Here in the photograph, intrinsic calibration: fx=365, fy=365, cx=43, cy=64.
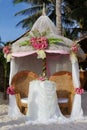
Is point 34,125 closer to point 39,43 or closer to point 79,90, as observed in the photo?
point 79,90

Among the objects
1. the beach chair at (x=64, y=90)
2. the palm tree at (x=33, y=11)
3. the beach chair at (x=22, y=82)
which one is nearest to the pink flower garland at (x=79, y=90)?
the beach chair at (x=64, y=90)

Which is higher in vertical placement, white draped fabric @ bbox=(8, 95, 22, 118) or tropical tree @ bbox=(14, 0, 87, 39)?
tropical tree @ bbox=(14, 0, 87, 39)

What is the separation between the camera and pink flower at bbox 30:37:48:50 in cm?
1056

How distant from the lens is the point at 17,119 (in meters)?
10.3

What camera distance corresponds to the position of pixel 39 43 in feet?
34.8

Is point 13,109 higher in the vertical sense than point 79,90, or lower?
lower

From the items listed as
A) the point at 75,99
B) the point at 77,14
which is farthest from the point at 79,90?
the point at 77,14

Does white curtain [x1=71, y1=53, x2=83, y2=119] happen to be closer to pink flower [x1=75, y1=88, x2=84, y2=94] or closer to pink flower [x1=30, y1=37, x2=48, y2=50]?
pink flower [x1=75, y1=88, x2=84, y2=94]

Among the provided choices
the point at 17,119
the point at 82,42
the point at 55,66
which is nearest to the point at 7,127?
the point at 17,119

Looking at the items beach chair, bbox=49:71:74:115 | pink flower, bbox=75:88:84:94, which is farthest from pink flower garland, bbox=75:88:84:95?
beach chair, bbox=49:71:74:115

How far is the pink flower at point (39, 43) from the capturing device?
10.6 metres

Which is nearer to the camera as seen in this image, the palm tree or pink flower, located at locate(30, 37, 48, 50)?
pink flower, located at locate(30, 37, 48, 50)

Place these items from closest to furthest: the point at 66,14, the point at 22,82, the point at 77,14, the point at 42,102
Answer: the point at 42,102 < the point at 22,82 < the point at 77,14 < the point at 66,14

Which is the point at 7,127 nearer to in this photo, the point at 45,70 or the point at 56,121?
the point at 56,121
